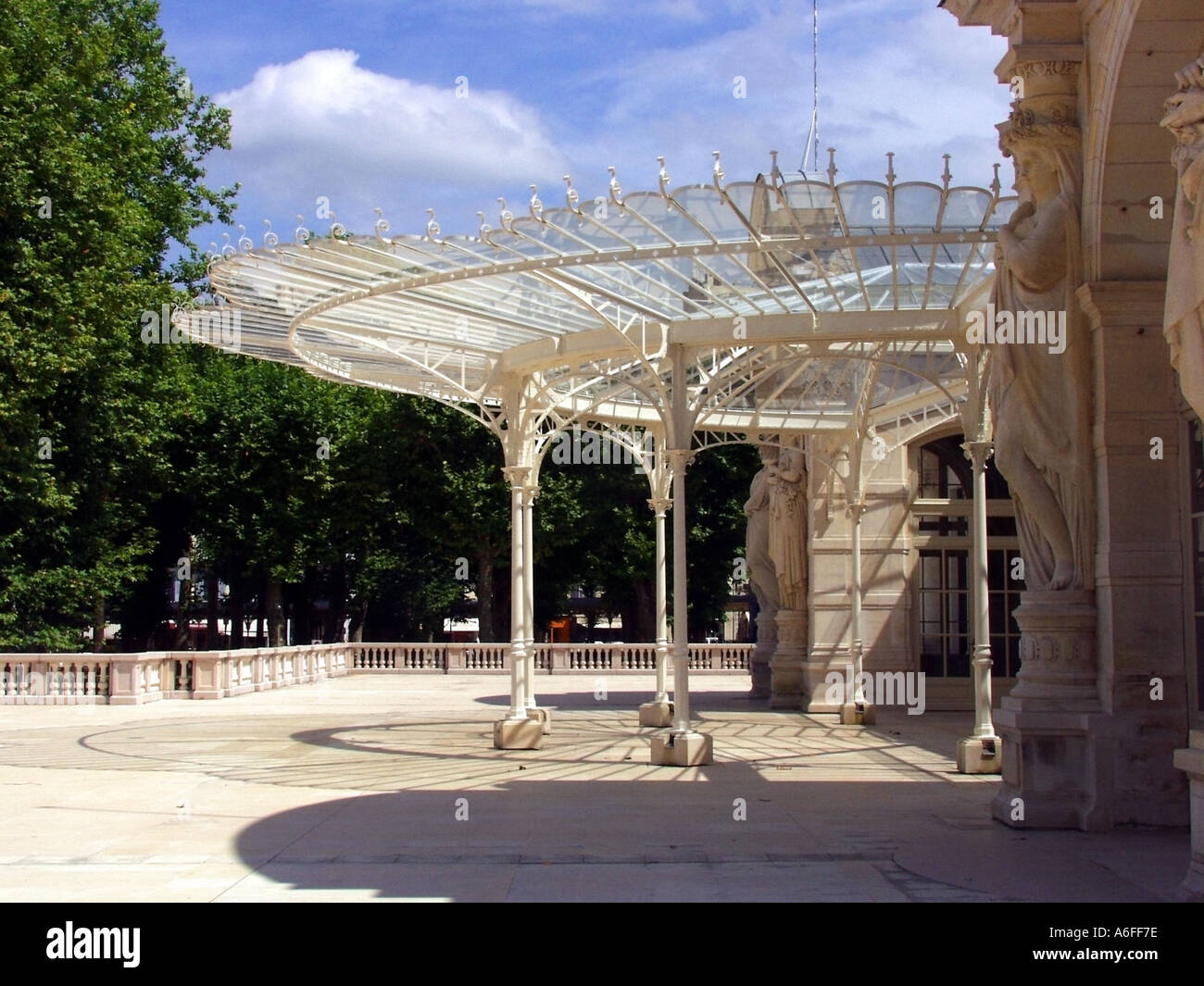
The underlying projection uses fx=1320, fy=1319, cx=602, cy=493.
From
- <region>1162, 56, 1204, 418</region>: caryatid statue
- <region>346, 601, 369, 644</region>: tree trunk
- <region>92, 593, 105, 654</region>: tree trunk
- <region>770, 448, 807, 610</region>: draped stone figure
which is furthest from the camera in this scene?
<region>346, 601, 369, 644</region>: tree trunk

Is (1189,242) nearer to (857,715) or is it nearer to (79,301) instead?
(857,715)

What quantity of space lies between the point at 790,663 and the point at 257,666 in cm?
1111

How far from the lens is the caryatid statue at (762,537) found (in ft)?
73.7

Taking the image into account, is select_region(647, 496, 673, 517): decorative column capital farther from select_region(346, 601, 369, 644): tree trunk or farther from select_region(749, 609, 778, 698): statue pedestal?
select_region(346, 601, 369, 644): tree trunk

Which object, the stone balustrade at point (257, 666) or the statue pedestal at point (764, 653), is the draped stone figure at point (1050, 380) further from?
the stone balustrade at point (257, 666)

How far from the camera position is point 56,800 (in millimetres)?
10914

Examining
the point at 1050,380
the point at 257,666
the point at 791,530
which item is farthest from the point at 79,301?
the point at 1050,380

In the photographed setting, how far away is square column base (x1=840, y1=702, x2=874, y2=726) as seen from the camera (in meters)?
18.2

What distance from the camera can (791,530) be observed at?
21.4 metres

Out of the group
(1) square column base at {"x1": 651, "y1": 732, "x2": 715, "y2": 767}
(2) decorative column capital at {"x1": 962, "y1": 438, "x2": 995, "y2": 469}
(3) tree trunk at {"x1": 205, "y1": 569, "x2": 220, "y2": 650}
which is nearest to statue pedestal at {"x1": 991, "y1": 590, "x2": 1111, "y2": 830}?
(2) decorative column capital at {"x1": 962, "y1": 438, "x2": 995, "y2": 469}

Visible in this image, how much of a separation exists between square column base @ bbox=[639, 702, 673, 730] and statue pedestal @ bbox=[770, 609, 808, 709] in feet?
12.2

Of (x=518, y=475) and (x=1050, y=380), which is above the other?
(x=1050, y=380)

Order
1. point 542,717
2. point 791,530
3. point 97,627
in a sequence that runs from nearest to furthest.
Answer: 1. point 542,717
2. point 791,530
3. point 97,627
